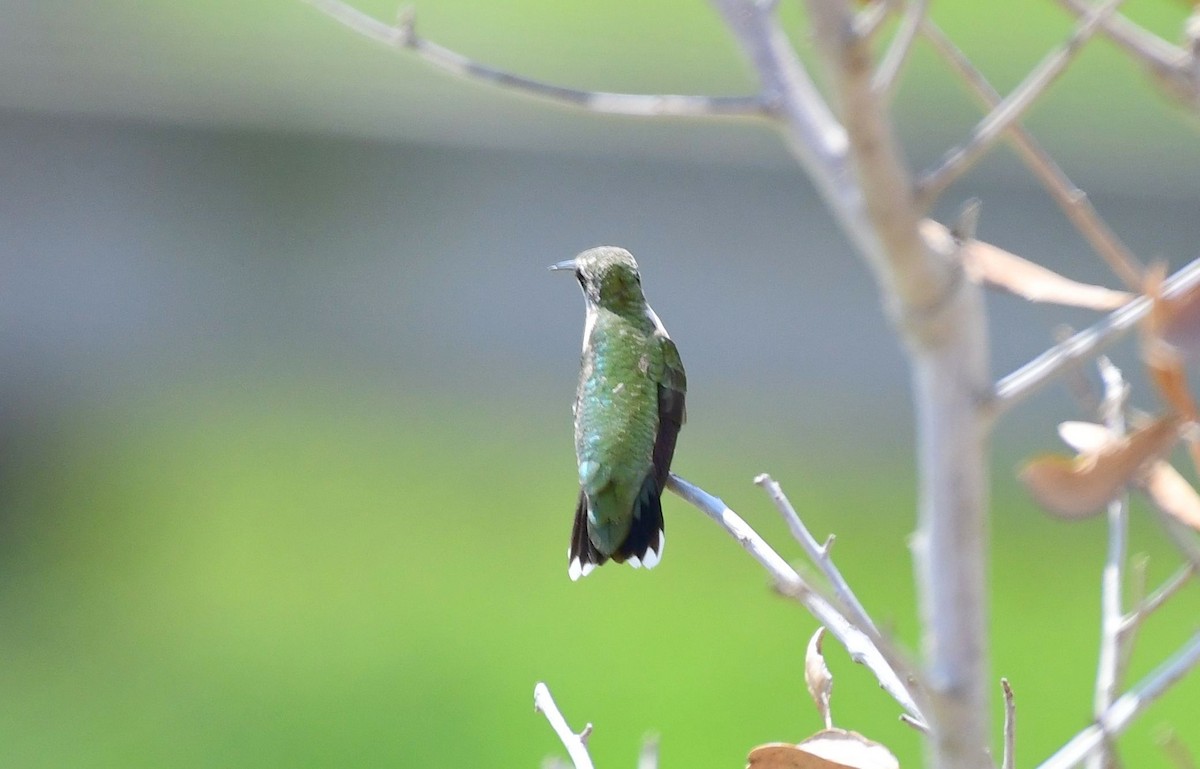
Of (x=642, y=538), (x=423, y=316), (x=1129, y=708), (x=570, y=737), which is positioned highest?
(x=423, y=316)

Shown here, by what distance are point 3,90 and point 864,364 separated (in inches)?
147

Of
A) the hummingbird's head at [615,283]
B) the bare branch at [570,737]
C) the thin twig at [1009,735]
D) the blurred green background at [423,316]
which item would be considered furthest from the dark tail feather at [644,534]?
the blurred green background at [423,316]

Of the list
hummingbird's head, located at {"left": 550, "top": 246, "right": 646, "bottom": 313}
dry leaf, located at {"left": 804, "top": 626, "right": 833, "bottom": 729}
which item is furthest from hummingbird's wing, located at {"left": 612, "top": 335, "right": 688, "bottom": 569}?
dry leaf, located at {"left": 804, "top": 626, "right": 833, "bottom": 729}

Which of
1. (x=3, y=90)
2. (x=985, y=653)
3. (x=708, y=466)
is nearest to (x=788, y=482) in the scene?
(x=708, y=466)

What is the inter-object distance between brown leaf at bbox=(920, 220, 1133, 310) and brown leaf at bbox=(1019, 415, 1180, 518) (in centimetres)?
11

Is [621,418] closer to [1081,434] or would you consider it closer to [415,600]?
[1081,434]

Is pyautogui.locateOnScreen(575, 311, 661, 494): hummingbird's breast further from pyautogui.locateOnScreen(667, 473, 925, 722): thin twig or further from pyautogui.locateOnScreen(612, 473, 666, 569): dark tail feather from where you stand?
pyautogui.locateOnScreen(667, 473, 925, 722): thin twig

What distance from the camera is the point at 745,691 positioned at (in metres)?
4.07

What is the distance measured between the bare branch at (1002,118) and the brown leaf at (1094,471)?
0.46 feet

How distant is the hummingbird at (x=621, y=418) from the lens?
5.75 feet

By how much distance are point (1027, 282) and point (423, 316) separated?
5.30 metres

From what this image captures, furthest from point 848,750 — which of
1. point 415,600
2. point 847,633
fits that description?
point 415,600

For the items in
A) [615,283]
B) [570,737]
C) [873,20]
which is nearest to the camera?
[873,20]

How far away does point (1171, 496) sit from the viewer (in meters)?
0.84
